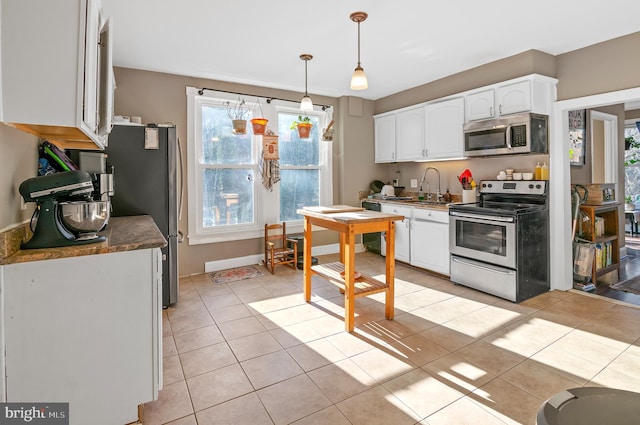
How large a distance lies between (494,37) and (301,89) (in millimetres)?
2560

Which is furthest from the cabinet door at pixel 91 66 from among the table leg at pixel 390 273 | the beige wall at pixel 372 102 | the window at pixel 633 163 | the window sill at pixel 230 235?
the window at pixel 633 163

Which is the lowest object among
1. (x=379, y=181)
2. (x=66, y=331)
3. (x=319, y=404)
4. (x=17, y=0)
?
(x=319, y=404)

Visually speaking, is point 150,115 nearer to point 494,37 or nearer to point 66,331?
point 66,331

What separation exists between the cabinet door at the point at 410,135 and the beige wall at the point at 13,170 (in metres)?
4.11

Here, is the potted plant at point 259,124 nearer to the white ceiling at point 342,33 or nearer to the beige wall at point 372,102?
the white ceiling at point 342,33

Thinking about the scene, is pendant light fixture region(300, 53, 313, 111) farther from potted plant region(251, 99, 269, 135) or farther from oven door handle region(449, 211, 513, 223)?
oven door handle region(449, 211, 513, 223)

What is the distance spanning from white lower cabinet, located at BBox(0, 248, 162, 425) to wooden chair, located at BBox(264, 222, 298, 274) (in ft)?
8.86

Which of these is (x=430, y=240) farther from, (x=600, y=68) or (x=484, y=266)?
(x=600, y=68)

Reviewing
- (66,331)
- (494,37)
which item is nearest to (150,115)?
(66,331)

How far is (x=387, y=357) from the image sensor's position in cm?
237

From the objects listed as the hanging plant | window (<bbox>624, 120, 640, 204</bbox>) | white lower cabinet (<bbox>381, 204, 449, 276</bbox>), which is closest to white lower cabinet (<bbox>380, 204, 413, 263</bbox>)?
white lower cabinet (<bbox>381, 204, 449, 276</bbox>)

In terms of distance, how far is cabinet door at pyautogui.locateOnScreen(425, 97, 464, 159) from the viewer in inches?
162

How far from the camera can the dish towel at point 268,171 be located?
4.66 m

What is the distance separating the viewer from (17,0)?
138 centimetres
